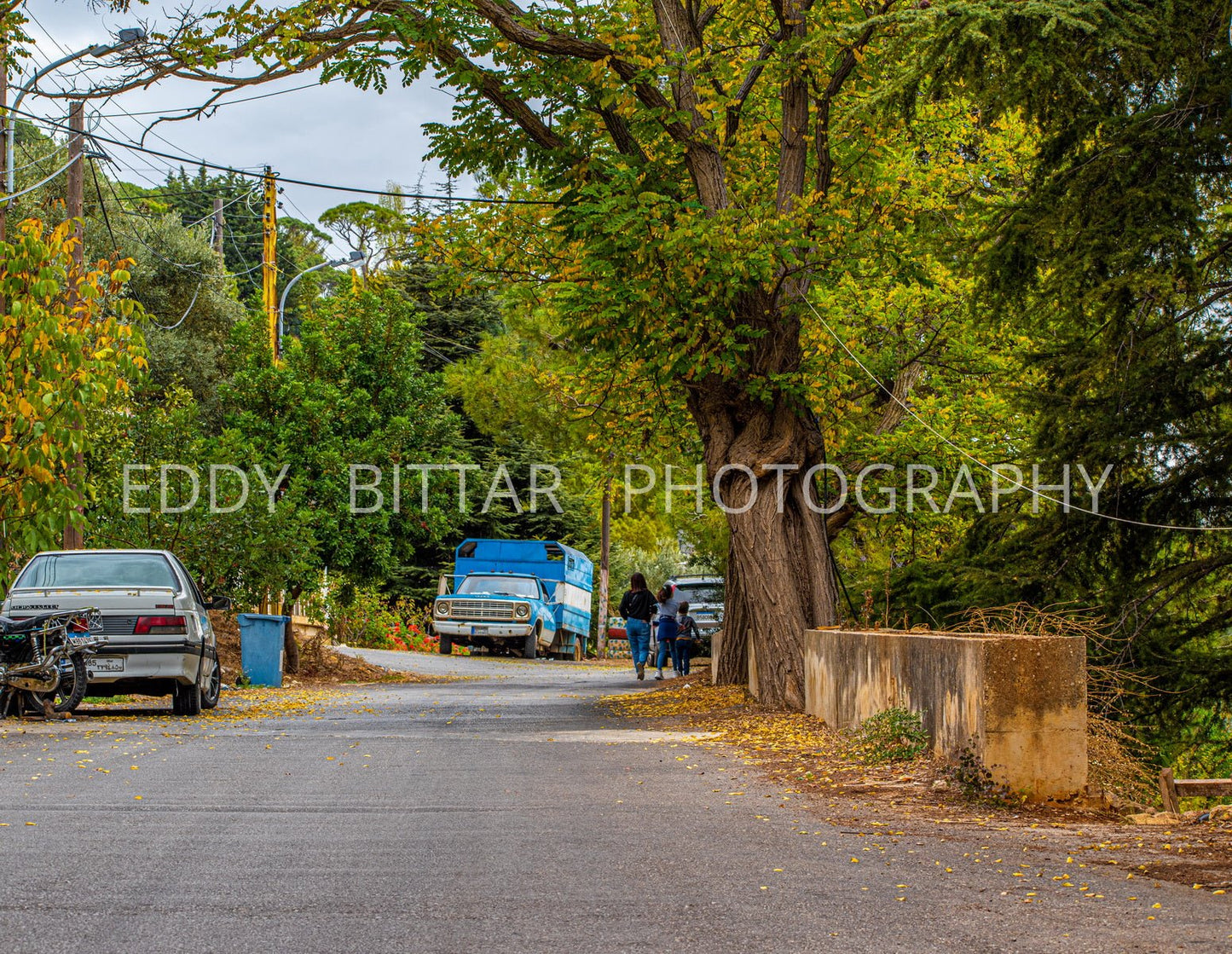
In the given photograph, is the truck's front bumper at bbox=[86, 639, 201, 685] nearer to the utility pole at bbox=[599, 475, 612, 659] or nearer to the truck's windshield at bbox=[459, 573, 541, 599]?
the truck's windshield at bbox=[459, 573, 541, 599]

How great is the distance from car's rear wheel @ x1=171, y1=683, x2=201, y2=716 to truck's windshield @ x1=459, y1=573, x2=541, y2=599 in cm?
2354

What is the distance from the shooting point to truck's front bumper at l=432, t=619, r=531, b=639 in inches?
1537

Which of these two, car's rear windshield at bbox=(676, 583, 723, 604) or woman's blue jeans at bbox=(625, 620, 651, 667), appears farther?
car's rear windshield at bbox=(676, 583, 723, 604)

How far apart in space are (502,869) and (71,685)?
9.73 metres

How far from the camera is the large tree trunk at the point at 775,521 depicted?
1614 centimetres

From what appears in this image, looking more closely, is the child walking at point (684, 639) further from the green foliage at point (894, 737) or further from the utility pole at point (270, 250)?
the green foliage at point (894, 737)

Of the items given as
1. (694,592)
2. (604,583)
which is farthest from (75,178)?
(604,583)

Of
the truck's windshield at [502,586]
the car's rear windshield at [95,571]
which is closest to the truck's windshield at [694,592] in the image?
the truck's windshield at [502,586]

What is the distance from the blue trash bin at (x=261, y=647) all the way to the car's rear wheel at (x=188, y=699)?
6.78 m

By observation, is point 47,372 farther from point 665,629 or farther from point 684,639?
point 684,639

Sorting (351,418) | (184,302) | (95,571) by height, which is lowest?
(95,571)

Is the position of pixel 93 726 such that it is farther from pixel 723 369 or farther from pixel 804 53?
pixel 804 53

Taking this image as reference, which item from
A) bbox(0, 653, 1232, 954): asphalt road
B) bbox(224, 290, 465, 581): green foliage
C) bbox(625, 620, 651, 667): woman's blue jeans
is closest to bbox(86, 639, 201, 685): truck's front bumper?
bbox(0, 653, 1232, 954): asphalt road

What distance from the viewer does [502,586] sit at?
3997 centimetres
